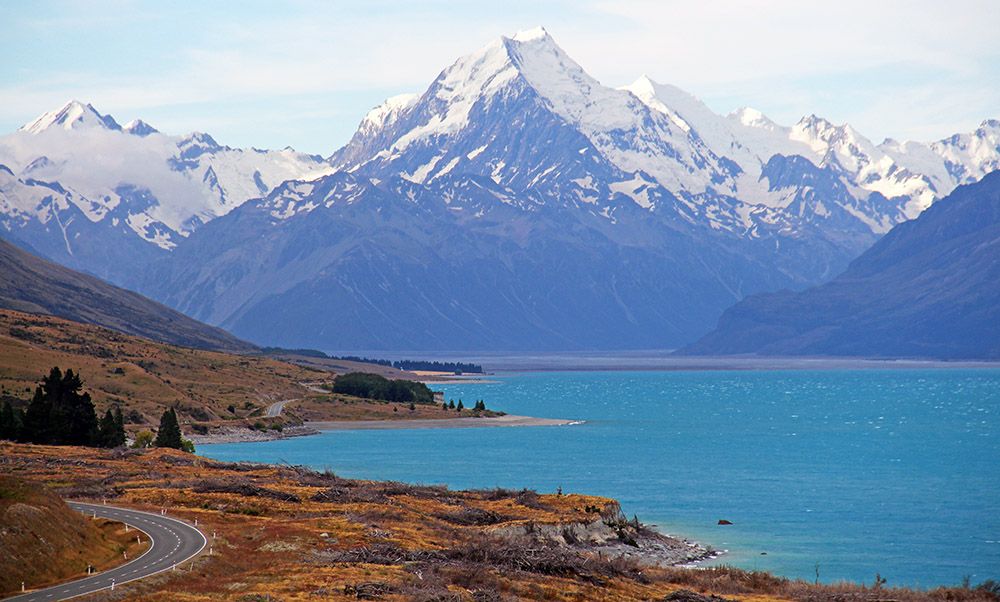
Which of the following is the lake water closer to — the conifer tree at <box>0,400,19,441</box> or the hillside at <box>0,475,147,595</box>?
the conifer tree at <box>0,400,19,441</box>

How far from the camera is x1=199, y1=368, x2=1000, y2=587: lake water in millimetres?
85312

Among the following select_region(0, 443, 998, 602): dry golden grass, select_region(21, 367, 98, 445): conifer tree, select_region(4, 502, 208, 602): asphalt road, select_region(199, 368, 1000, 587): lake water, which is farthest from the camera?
select_region(21, 367, 98, 445): conifer tree

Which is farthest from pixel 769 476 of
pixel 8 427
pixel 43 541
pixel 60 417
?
pixel 43 541

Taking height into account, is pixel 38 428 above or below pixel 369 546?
above

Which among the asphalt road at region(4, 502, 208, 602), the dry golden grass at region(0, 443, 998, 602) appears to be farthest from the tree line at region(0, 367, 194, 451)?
the asphalt road at region(4, 502, 208, 602)

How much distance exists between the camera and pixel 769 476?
130125 millimetres

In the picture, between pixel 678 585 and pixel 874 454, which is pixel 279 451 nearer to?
pixel 874 454

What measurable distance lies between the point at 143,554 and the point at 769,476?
85620mm

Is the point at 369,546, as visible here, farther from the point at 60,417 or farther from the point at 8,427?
the point at 8,427

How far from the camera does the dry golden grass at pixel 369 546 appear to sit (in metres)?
51.0

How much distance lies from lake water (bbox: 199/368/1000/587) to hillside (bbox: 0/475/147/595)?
3831 cm

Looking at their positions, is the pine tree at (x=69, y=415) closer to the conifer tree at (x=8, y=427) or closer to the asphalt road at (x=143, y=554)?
the conifer tree at (x=8, y=427)

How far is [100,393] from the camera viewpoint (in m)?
168

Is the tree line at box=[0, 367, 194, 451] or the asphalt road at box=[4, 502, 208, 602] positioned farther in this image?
the tree line at box=[0, 367, 194, 451]
